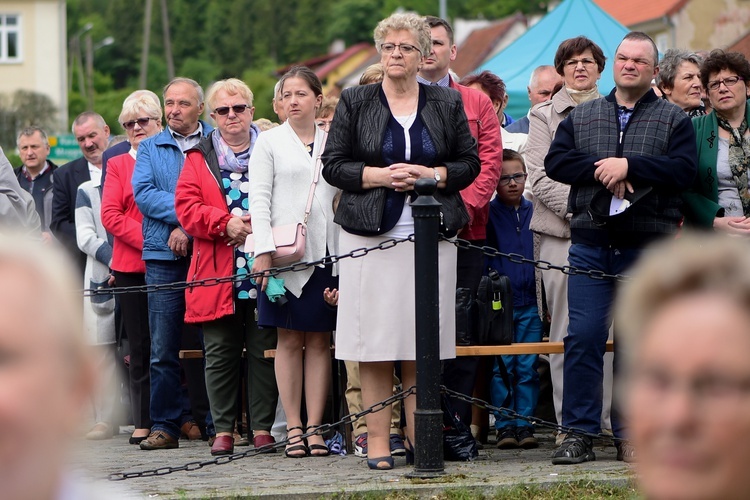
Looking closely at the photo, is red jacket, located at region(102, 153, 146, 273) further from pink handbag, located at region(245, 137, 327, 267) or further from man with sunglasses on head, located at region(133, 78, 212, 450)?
pink handbag, located at region(245, 137, 327, 267)

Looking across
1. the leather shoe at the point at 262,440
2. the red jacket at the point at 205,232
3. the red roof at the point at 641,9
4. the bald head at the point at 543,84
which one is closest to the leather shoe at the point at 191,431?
the leather shoe at the point at 262,440

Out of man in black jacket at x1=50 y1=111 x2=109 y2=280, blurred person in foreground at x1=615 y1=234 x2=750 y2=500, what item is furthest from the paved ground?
blurred person in foreground at x1=615 y1=234 x2=750 y2=500

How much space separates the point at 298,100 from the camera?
8180 millimetres

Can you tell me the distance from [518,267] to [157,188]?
2.52 meters

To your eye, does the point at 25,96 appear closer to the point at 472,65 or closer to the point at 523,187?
the point at 472,65

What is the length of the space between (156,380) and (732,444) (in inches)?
310

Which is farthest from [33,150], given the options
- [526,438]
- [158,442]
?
[526,438]

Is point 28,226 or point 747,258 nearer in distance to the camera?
point 747,258

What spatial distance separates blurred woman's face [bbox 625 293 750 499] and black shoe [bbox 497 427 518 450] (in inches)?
277

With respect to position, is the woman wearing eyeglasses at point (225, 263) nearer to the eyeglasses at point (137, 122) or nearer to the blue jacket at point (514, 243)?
the eyeglasses at point (137, 122)

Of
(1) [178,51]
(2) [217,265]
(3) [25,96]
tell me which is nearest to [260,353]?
(2) [217,265]

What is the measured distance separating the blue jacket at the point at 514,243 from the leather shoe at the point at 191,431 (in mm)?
2632

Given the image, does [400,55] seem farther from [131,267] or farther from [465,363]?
[131,267]

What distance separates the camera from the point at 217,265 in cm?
839
